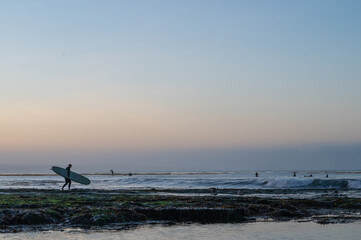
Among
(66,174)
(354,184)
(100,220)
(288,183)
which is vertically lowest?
(288,183)

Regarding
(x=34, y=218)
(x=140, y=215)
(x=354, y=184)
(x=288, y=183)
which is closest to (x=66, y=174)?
(x=140, y=215)

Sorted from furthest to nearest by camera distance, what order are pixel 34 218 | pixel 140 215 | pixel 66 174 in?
pixel 66 174
pixel 140 215
pixel 34 218

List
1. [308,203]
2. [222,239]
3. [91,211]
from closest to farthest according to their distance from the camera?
[222,239] < [91,211] < [308,203]

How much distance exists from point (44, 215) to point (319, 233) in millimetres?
8866

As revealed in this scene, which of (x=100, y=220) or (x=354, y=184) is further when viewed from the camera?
(x=354, y=184)

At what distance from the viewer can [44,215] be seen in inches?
600

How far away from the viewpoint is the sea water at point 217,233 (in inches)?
491

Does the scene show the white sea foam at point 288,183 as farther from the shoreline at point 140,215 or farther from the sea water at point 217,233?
the sea water at point 217,233

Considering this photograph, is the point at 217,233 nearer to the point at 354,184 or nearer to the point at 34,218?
the point at 34,218

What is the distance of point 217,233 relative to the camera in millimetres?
13297

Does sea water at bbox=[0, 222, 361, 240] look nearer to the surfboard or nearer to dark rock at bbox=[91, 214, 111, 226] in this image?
dark rock at bbox=[91, 214, 111, 226]

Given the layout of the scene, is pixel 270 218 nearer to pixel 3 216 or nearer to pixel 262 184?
pixel 3 216

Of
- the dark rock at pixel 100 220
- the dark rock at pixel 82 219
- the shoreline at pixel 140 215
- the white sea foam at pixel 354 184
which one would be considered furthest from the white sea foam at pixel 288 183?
the dark rock at pixel 82 219

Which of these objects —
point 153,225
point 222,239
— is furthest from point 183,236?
point 153,225
